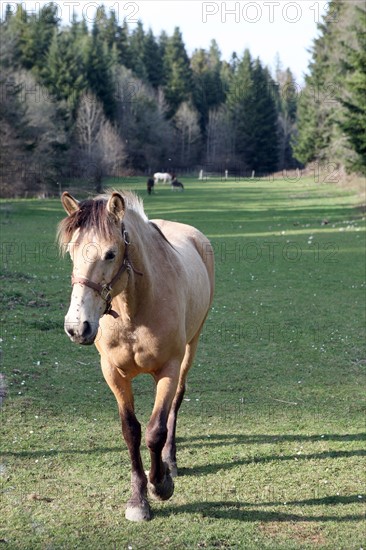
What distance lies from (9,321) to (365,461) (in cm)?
634

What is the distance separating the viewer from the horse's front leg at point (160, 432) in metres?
4.38

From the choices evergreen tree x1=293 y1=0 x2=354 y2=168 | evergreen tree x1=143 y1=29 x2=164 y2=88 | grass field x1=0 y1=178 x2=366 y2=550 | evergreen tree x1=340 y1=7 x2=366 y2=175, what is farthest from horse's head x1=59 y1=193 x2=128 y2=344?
evergreen tree x1=143 y1=29 x2=164 y2=88

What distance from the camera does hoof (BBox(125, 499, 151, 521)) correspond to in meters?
4.38

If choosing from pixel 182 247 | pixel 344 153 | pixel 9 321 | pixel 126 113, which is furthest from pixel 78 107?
pixel 182 247

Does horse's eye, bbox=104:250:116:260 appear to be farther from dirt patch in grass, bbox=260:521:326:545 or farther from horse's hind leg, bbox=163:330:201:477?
dirt patch in grass, bbox=260:521:326:545

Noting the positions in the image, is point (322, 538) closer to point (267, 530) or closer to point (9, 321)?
point (267, 530)

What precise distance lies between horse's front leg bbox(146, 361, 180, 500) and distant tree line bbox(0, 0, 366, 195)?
22064mm

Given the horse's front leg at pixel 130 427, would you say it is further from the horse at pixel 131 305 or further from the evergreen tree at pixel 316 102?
the evergreen tree at pixel 316 102

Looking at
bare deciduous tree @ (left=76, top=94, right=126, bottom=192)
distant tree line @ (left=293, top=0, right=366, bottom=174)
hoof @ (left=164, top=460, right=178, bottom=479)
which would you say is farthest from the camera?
bare deciduous tree @ (left=76, top=94, right=126, bottom=192)

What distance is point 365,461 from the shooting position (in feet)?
17.7

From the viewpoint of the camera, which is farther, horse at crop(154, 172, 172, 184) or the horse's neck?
horse at crop(154, 172, 172, 184)

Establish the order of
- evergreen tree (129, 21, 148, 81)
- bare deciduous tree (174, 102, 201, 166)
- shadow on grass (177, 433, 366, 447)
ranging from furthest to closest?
evergreen tree (129, 21, 148, 81), bare deciduous tree (174, 102, 201, 166), shadow on grass (177, 433, 366, 447)

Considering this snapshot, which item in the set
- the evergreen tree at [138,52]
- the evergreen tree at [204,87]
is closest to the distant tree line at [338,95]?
the evergreen tree at [204,87]

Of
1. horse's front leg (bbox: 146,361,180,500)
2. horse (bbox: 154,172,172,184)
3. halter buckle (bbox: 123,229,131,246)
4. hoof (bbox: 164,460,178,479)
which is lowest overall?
hoof (bbox: 164,460,178,479)
